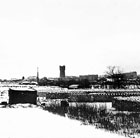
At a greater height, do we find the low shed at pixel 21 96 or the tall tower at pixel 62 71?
the tall tower at pixel 62 71

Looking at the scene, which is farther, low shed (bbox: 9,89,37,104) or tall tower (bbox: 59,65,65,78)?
tall tower (bbox: 59,65,65,78)

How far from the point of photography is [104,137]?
1302cm

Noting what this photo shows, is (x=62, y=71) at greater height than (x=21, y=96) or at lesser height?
greater

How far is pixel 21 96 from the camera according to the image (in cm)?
3788

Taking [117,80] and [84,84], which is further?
[84,84]

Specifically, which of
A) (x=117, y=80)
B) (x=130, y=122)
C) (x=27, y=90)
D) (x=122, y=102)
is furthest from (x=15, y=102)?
(x=117, y=80)

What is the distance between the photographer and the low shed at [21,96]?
123ft

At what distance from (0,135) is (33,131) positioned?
1.95 m

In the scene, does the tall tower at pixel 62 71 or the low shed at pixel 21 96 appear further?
the tall tower at pixel 62 71

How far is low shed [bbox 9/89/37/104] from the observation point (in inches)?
1475

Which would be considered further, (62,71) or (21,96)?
(62,71)

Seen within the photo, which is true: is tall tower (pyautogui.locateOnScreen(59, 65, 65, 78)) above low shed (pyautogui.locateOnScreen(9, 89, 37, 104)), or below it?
above

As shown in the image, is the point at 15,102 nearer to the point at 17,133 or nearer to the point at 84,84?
the point at 17,133

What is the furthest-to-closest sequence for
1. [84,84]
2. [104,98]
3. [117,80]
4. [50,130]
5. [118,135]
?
[84,84] < [117,80] < [104,98] < [50,130] < [118,135]
